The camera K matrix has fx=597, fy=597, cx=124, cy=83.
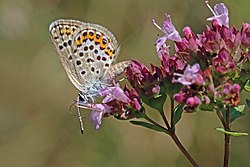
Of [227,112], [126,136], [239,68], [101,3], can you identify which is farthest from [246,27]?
[101,3]

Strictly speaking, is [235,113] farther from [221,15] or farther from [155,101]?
[221,15]

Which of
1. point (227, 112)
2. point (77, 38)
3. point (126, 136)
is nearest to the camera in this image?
point (227, 112)

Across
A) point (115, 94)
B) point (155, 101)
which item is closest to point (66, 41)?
point (115, 94)

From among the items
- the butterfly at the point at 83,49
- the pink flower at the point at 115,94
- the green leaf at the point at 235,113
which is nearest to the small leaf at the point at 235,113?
the green leaf at the point at 235,113

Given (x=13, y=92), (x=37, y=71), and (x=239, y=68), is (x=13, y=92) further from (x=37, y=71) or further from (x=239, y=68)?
(x=239, y=68)

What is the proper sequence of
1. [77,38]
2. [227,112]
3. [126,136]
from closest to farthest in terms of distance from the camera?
1. [227,112]
2. [77,38]
3. [126,136]

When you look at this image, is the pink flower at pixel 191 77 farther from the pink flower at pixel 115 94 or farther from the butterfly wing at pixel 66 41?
the butterfly wing at pixel 66 41

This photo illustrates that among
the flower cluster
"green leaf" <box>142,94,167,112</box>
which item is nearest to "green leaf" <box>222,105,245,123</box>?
the flower cluster
